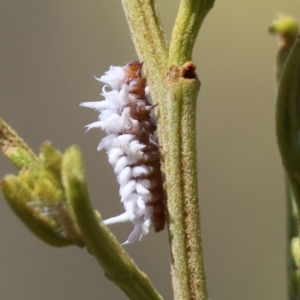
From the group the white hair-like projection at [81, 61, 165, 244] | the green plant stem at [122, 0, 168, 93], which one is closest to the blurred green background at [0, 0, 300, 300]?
the white hair-like projection at [81, 61, 165, 244]

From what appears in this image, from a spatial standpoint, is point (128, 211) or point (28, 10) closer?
point (128, 211)

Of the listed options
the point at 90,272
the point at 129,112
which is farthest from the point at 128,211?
the point at 90,272

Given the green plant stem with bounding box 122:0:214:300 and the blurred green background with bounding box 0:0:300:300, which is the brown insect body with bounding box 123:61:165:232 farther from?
the blurred green background with bounding box 0:0:300:300

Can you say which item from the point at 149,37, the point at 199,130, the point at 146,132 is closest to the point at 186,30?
the point at 149,37

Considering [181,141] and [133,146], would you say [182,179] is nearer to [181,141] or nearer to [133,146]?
[181,141]

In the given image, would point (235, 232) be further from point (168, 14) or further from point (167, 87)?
point (167, 87)

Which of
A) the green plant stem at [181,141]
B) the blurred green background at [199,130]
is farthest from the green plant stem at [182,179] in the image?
the blurred green background at [199,130]
